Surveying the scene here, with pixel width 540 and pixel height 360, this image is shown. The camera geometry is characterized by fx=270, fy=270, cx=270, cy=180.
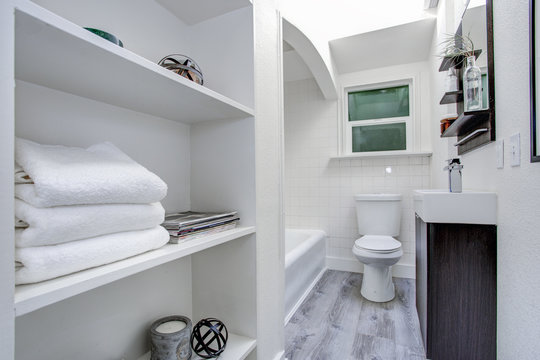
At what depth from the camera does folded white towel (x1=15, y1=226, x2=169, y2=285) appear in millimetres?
482

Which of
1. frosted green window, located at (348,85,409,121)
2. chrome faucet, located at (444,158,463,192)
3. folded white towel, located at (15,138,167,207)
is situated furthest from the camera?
frosted green window, located at (348,85,409,121)

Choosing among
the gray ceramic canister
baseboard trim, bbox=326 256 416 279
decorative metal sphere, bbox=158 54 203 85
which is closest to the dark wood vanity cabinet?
the gray ceramic canister

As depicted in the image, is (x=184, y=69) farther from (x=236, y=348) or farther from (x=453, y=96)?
(x=453, y=96)

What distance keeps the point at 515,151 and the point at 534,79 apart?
27cm

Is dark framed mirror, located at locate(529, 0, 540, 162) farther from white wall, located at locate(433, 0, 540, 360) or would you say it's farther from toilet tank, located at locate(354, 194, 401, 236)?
toilet tank, located at locate(354, 194, 401, 236)

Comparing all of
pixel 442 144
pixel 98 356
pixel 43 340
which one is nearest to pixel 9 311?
pixel 43 340

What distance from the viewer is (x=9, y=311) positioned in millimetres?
420

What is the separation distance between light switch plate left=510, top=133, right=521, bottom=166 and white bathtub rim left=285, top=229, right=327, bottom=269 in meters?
1.40

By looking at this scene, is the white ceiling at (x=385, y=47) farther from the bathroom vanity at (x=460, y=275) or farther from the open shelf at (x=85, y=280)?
the open shelf at (x=85, y=280)

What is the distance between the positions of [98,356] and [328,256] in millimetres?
2538

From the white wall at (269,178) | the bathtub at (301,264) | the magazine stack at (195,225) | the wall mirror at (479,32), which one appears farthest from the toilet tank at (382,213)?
the magazine stack at (195,225)

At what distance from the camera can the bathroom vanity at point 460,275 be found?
1.23m

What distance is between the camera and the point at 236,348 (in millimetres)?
1022

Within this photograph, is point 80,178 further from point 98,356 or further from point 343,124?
point 343,124
